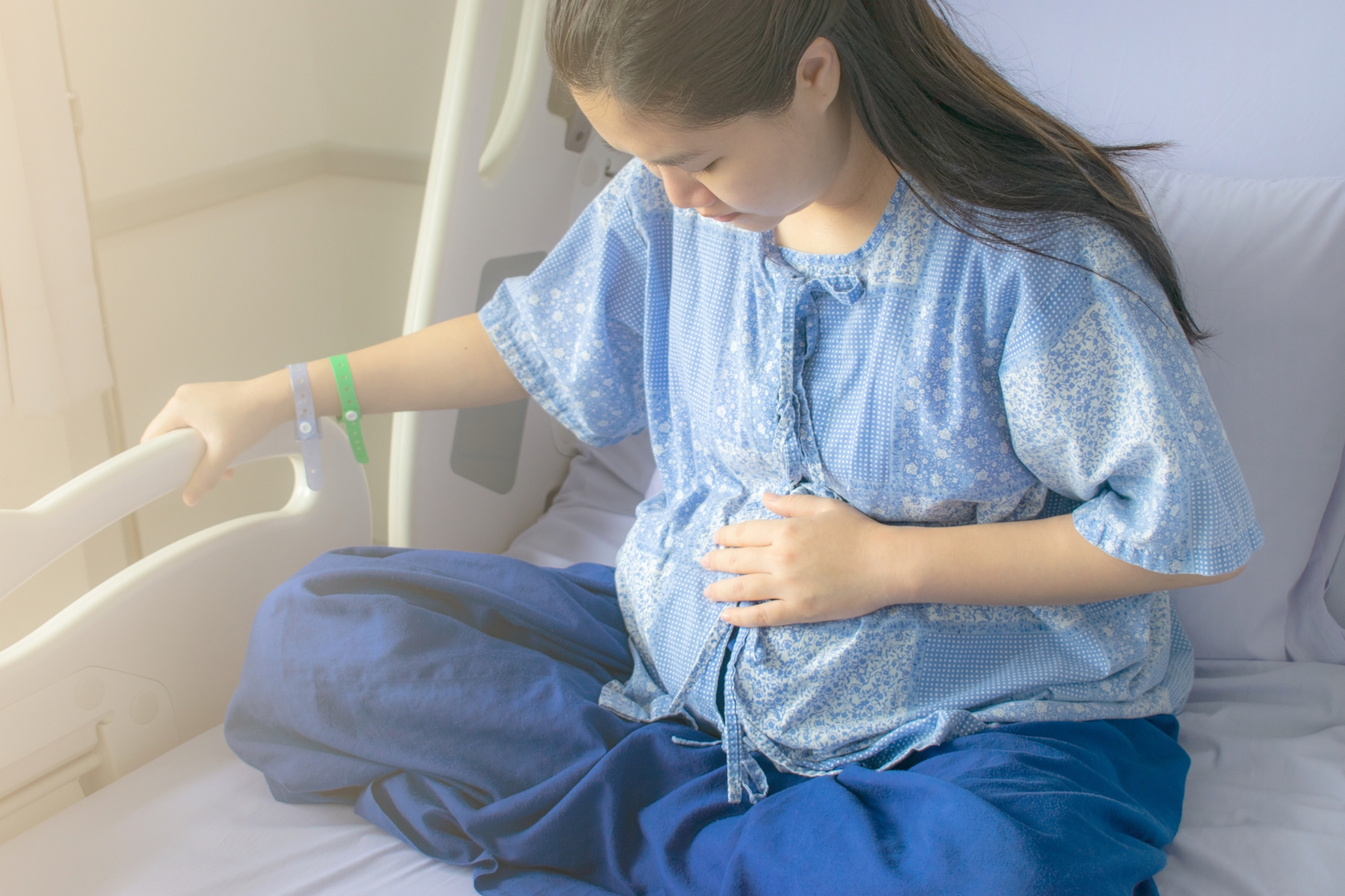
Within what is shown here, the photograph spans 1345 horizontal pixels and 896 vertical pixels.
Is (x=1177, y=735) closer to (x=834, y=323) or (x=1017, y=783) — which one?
(x=1017, y=783)

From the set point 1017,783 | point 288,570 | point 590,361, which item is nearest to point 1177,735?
point 1017,783

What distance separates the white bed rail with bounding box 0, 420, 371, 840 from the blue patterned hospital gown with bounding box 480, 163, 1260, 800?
0.33m

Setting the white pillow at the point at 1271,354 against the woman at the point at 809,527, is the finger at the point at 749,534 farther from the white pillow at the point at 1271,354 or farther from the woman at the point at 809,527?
the white pillow at the point at 1271,354

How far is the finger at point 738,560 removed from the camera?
0.99 m

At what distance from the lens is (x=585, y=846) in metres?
0.94

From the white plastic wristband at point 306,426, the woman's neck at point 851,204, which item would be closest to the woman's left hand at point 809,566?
the woman's neck at point 851,204

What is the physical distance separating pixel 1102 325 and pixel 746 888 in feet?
1.80

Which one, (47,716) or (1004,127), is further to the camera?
(47,716)

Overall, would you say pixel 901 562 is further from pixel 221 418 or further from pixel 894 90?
pixel 221 418

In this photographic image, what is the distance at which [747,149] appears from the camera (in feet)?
2.64

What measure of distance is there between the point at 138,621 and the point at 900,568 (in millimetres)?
771

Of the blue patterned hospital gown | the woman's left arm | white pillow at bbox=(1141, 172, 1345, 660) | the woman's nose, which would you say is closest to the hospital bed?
white pillow at bbox=(1141, 172, 1345, 660)

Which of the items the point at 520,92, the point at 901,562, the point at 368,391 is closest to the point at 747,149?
the point at 901,562

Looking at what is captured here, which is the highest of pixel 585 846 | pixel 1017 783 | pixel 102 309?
pixel 102 309
